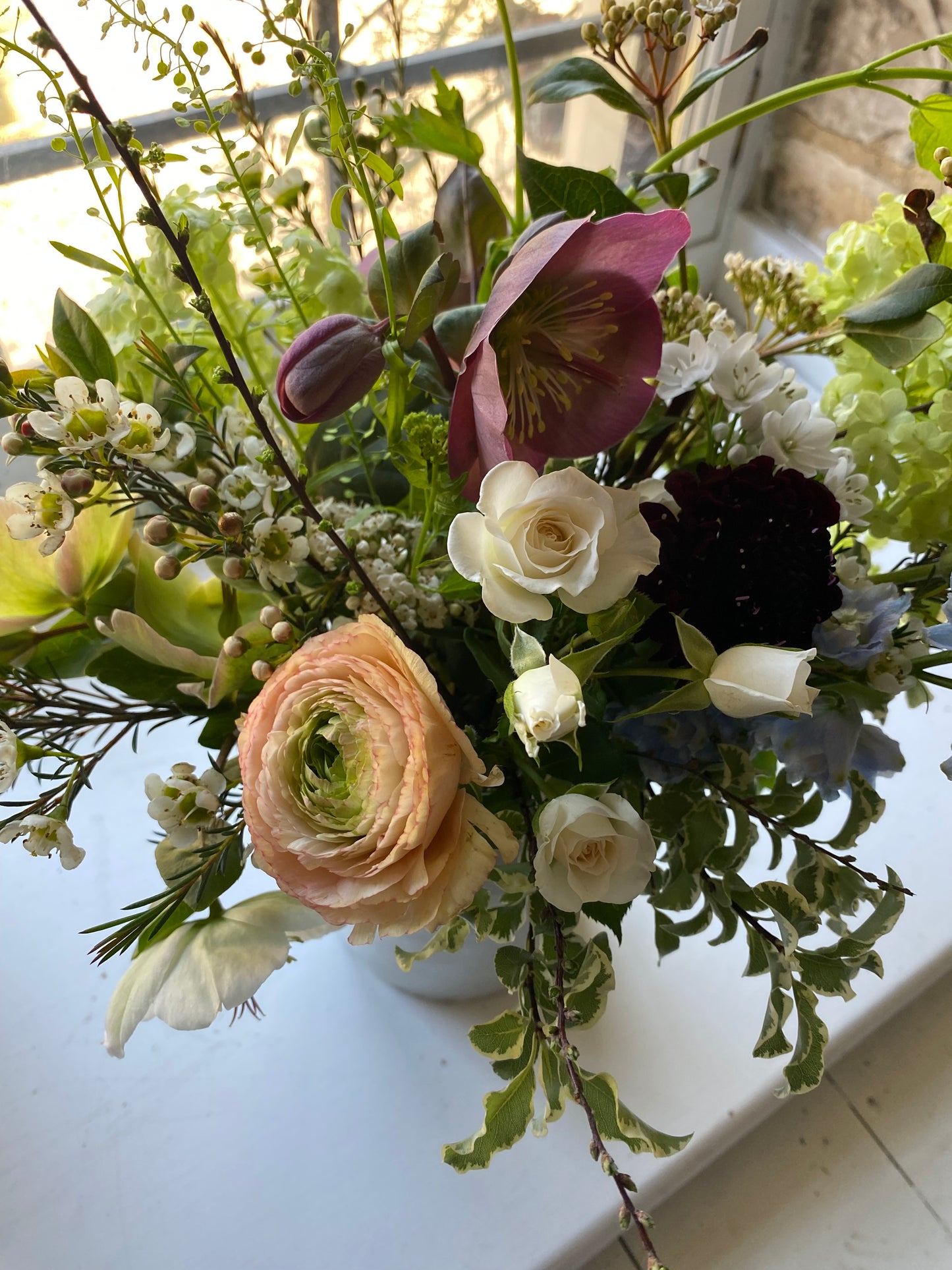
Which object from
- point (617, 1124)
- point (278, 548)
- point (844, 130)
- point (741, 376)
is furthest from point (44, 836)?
point (844, 130)

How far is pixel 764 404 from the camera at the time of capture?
491 millimetres

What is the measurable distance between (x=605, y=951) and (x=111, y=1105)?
A: 1.21ft

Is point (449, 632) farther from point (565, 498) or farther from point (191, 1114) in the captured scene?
point (191, 1114)

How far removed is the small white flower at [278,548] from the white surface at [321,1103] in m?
0.38

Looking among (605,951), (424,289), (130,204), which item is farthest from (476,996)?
(130,204)

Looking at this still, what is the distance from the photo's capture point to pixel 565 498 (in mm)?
344

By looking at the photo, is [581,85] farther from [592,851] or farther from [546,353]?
[592,851]

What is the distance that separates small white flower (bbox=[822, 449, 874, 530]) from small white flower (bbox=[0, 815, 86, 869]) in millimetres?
377

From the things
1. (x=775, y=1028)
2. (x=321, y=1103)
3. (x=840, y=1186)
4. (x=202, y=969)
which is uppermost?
(x=202, y=969)

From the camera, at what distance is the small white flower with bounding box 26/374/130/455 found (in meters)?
0.35

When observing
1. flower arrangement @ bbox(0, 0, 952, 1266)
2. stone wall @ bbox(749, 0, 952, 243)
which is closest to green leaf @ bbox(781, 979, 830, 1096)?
flower arrangement @ bbox(0, 0, 952, 1266)

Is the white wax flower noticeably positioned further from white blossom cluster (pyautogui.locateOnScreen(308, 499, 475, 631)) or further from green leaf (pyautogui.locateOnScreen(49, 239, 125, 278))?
green leaf (pyautogui.locateOnScreen(49, 239, 125, 278))

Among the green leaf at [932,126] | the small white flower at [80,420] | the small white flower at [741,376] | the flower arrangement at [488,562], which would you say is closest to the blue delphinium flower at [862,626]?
the flower arrangement at [488,562]

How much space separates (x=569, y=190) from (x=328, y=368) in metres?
0.19
